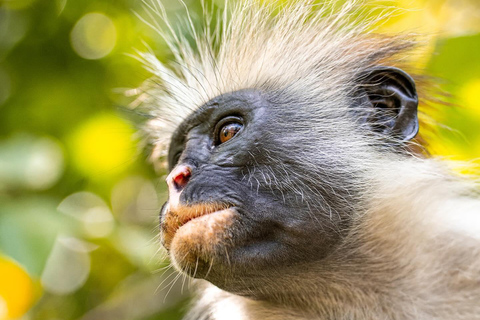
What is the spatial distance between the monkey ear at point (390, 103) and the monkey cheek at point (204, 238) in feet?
2.92

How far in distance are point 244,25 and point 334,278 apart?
163cm

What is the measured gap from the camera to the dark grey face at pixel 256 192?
2.45 metres

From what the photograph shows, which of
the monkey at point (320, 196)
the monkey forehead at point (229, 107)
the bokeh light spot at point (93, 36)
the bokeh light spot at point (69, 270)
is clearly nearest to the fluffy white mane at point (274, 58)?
the monkey at point (320, 196)

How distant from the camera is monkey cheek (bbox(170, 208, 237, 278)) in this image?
2.41 m

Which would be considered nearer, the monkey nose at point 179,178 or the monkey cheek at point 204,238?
the monkey cheek at point 204,238

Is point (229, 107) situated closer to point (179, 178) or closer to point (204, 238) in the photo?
point (179, 178)

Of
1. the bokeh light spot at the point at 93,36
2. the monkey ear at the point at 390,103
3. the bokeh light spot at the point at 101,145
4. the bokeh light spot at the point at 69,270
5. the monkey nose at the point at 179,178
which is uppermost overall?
the monkey ear at the point at 390,103

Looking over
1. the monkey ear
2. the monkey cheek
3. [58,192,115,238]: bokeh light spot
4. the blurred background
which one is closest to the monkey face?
the monkey cheek

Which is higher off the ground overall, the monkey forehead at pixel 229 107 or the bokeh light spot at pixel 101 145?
the monkey forehead at pixel 229 107

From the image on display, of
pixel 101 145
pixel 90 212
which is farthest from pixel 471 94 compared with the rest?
pixel 90 212

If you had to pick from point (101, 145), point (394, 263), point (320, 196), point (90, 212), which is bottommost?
point (90, 212)

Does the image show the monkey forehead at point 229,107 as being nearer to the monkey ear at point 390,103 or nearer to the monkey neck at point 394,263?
the monkey ear at point 390,103

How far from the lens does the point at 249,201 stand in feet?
8.19

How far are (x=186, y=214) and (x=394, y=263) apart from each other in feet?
3.08
